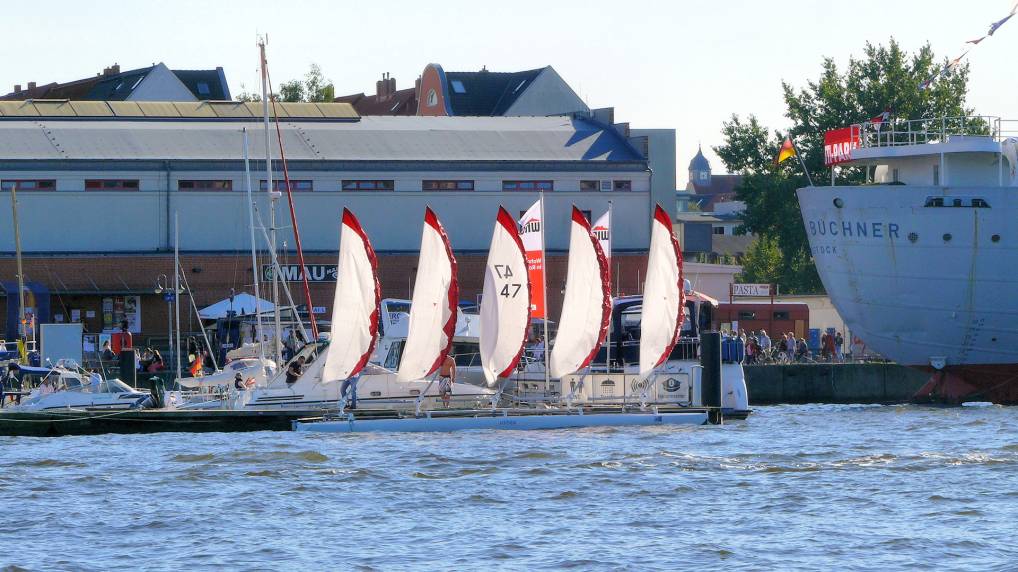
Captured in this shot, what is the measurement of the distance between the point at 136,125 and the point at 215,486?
43.4m

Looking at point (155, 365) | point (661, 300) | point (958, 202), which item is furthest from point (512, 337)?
point (958, 202)

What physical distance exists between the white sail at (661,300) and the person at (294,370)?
783 centimetres

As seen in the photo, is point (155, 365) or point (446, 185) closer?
point (155, 365)

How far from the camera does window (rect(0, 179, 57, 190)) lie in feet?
218

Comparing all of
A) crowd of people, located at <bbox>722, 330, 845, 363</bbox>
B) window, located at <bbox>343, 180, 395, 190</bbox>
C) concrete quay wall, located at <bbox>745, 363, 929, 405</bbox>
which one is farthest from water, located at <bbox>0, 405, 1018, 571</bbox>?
window, located at <bbox>343, 180, 395, 190</bbox>

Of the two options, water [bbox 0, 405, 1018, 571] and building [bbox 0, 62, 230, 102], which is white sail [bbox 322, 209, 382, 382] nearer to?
water [bbox 0, 405, 1018, 571]

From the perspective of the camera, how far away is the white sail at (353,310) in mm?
38562

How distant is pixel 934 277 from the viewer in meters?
52.2

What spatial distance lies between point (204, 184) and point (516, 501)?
42516mm

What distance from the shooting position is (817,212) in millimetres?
55312

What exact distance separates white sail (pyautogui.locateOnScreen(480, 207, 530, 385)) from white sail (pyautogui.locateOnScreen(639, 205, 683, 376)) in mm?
2933

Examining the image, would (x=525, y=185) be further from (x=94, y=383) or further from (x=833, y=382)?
(x=94, y=383)

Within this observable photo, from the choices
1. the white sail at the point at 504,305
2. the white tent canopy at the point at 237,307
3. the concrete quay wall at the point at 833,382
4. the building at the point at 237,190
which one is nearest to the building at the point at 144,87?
the building at the point at 237,190

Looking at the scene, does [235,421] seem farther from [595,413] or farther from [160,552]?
[160,552]
